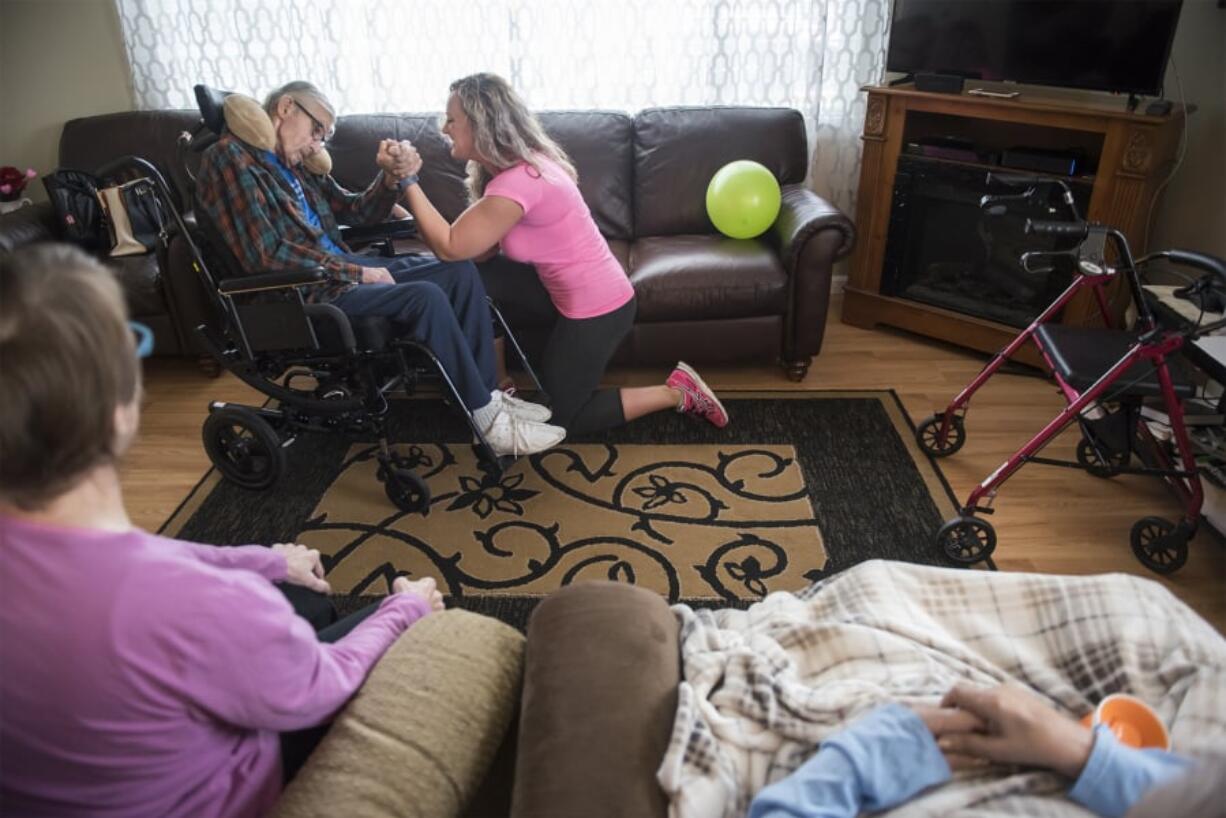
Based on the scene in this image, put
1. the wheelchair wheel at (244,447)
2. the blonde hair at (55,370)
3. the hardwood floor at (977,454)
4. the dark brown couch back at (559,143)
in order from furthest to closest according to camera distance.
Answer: the dark brown couch back at (559,143)
the wheelchair wheel at (244,447)
the hardwood floor at (977,454)
the blonde hair at (55,370)

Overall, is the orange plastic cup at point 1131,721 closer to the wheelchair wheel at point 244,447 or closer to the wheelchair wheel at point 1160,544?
the wheelchair wheel at point 1160,544

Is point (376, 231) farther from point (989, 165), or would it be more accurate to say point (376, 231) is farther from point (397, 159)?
point (989, 165)

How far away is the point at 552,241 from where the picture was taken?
244 centimetres

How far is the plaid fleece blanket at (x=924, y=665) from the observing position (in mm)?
895

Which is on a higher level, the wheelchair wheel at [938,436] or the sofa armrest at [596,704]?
the sofa armrest at [596,704]

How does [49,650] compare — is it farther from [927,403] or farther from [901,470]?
[927,403]

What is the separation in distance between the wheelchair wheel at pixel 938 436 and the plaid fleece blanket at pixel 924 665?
148 centimetres

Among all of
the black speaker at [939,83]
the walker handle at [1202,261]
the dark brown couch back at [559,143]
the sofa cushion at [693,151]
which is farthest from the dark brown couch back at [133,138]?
the walker handle at [1202,261]

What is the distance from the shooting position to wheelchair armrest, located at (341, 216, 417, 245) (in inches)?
104

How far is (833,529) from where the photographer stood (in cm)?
227

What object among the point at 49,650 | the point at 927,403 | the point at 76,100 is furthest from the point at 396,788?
the point at 76,100

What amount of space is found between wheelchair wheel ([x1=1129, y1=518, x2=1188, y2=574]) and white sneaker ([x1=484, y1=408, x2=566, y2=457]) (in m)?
1.55

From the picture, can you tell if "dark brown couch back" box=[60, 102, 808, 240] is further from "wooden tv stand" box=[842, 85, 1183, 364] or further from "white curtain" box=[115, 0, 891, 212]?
"wooden tv stand" box=[842, 85, 1183, 364]

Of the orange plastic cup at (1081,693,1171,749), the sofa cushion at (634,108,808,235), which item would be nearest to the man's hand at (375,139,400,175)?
the sofa cushion at (634,108,808,235)
